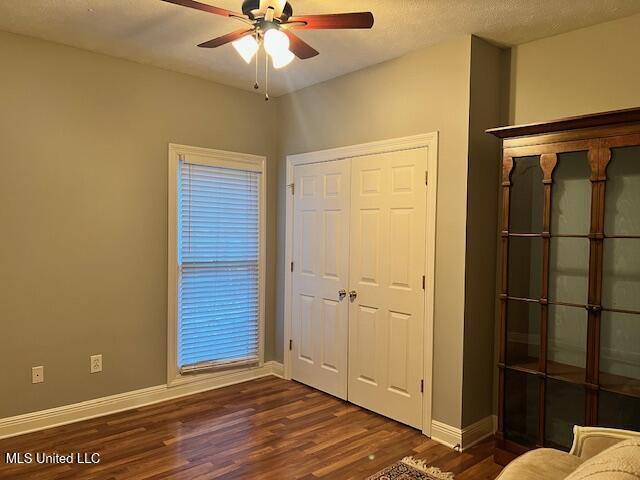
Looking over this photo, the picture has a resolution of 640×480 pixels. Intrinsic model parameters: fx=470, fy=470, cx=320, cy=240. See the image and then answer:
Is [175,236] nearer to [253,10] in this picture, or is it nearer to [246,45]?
[246,45]

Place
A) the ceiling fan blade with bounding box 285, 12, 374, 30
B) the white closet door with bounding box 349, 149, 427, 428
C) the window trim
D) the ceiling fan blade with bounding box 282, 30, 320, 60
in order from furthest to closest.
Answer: the window trim, the white closet door with bounding box 349, 149, 427, 428, the ceiling fan blade with bounding box 282, 30, 320, 60, the ceiling fan blade with bounding box 285, 12, 374, 30

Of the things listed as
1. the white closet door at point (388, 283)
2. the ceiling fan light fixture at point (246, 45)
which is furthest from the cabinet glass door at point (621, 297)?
the ceiling fan light fixture at point (246, 45)

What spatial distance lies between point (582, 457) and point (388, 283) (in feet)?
5.89

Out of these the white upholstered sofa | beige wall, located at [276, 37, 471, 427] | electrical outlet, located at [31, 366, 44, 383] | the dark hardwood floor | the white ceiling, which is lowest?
the dark hardwood floor

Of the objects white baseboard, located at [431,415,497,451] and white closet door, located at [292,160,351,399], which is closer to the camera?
white baseboard, located at [431,415,497,451]

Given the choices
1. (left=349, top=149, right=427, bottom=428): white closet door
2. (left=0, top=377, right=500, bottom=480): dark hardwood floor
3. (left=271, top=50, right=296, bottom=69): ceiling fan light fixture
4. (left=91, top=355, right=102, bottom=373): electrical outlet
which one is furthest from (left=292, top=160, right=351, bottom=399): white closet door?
(left=91, top=355, right=102, bottom=373): electrical outlet

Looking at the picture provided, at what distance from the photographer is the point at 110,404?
3.60 m

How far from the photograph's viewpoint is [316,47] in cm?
331

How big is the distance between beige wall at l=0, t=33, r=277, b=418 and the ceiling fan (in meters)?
1.47

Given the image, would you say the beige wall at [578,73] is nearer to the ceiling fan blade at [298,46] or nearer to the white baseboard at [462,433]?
the ceiling fan blade at [298,46]

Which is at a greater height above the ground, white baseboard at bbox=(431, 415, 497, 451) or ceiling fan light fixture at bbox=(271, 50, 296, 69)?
ceiling fan light fixture at bbox=(271, 50, 296, 69)

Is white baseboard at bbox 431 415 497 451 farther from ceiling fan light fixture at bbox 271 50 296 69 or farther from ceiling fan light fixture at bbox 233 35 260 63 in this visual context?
ceiling fan light fixture at bbox 233 35 260 63

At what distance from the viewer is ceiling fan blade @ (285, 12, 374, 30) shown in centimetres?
209

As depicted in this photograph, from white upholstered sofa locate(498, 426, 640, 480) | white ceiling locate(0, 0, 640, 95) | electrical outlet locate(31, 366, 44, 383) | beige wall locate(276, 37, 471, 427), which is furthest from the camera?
electrical outlet locate(31, 366, 44, 383)
